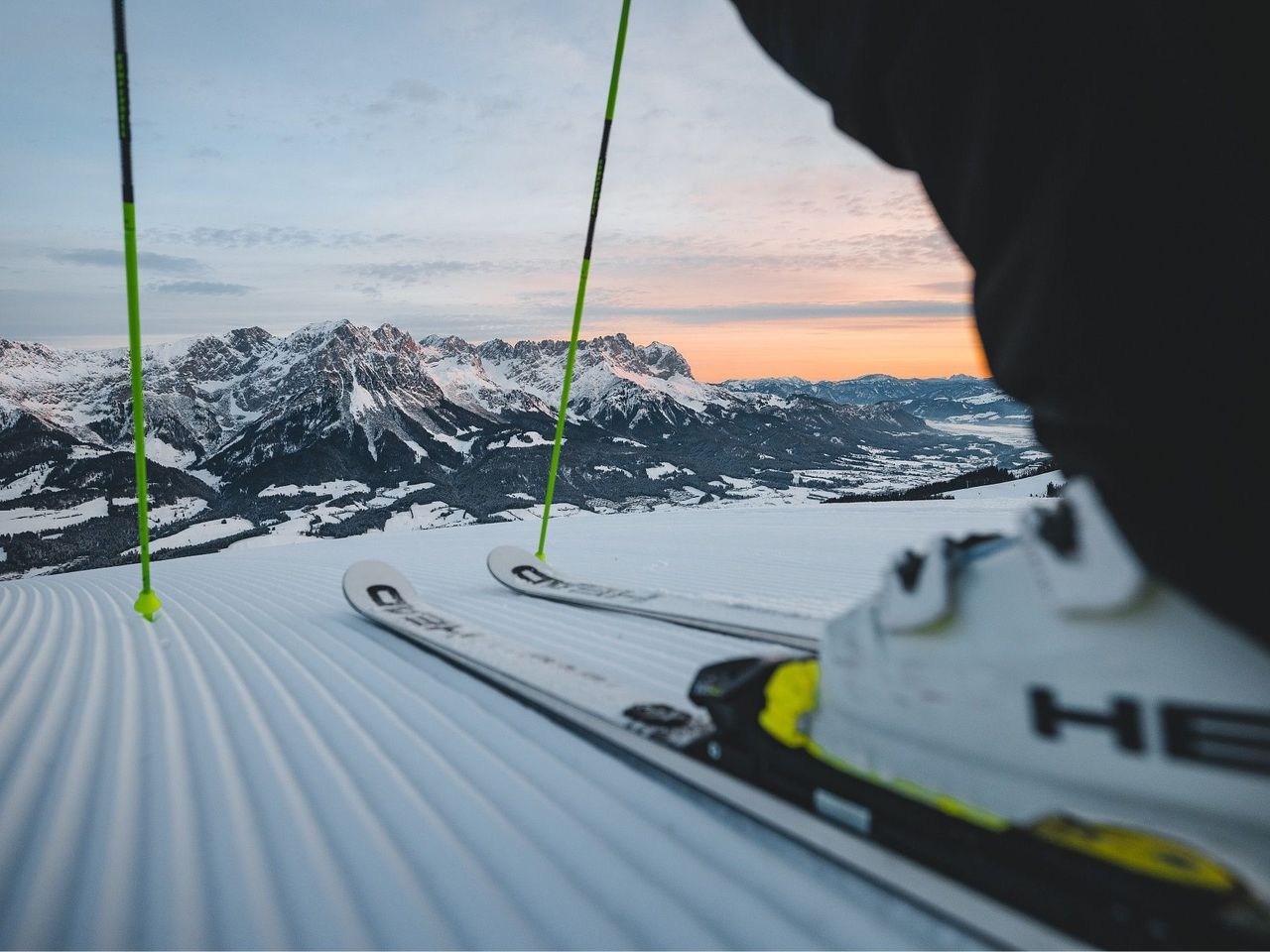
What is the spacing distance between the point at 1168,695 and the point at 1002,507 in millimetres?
12539

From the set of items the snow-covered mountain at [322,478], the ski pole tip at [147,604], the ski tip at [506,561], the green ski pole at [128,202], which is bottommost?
the snow-covered mountain at [322,478]

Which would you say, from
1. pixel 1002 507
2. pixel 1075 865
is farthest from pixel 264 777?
pixel 1002 507

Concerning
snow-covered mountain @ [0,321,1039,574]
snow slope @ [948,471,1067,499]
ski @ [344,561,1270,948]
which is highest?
ski @ [344,561,1270,948]

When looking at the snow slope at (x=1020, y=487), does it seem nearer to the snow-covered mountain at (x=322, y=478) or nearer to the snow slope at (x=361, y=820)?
the snow slope at (x=361, y=820)

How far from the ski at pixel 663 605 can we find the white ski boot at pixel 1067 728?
1.37 metres

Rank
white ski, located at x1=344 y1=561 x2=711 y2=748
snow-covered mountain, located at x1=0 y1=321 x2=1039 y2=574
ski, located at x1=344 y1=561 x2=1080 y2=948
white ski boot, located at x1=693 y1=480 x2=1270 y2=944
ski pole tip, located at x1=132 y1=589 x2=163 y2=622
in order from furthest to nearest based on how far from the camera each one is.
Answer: snow-covered mountain, located at x1=0 y1=321 x2=1039 y2=574 → ski pole tip, located at x1=132 y1=589 x2=163 y2=622 → white ski, located at x1=344 y1=561 x2=711 y2=748 → ski, located at x1=344 y1=561 x2=1080 y2=948 → white ski boot, located at x1=693 y1=480 x2=1270 y2=944

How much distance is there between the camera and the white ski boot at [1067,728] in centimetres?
81

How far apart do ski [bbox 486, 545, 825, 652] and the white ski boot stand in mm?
1370

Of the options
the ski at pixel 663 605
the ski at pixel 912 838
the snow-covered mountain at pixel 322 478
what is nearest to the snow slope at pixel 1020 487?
the ski at pixel 663 605

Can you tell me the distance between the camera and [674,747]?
1.76m

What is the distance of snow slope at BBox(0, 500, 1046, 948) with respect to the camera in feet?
4.05

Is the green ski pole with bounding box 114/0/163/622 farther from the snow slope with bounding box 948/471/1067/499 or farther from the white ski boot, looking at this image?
the snow slope with bounding box 948/471/1067/499

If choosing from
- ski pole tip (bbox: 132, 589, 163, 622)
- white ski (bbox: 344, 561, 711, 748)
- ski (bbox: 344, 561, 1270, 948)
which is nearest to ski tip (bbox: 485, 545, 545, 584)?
white ski (bbox: 344, 561, 711, 748)

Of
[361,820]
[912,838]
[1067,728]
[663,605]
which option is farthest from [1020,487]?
[361,820]
